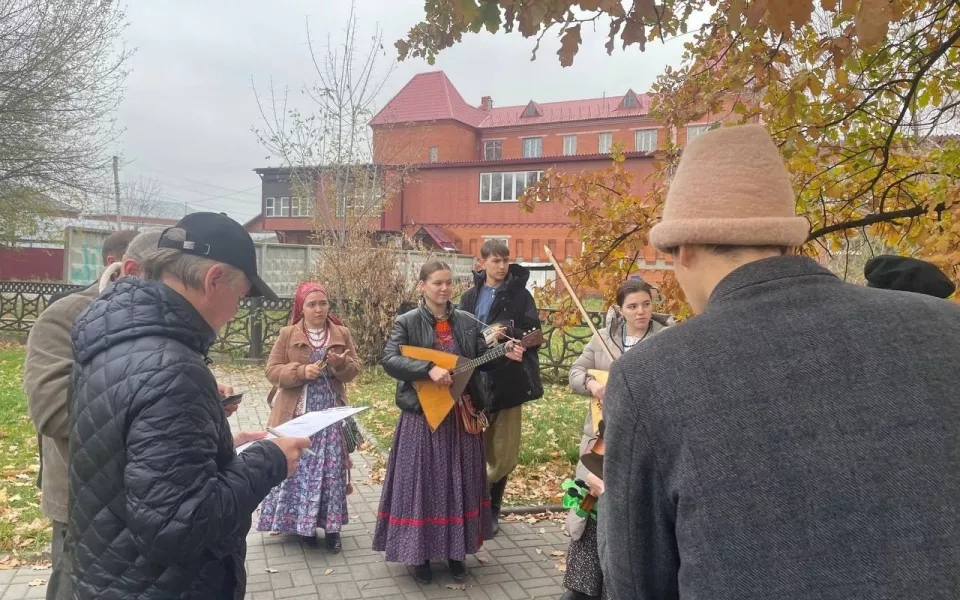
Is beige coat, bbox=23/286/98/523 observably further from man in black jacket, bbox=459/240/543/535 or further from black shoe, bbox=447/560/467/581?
man in black jacket, bbox=459/240/543/535

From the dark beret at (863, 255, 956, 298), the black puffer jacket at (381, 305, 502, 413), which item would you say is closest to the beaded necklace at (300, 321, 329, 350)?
the black puffer jacket at (381, 305, 502, 413)

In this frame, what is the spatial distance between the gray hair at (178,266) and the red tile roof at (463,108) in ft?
132

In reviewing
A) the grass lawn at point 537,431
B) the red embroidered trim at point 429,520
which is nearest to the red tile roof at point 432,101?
the grass lawn at point 537,431

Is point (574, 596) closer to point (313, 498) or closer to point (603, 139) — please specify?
point (313, 498)

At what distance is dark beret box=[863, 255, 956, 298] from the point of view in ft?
8.32

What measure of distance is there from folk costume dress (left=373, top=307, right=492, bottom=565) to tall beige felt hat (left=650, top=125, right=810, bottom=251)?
10.2 feet

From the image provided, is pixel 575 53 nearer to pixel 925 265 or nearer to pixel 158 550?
pixel 925 265

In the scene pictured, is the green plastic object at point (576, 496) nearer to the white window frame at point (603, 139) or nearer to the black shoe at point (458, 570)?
the black shoe at point (458, 570)

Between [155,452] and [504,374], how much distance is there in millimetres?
3678

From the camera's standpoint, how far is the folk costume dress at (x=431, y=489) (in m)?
4.21

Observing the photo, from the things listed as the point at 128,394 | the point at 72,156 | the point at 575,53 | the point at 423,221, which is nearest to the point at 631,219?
the point at 575,53

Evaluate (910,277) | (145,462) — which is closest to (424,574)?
(145,462)

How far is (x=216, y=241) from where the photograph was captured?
6.76ft

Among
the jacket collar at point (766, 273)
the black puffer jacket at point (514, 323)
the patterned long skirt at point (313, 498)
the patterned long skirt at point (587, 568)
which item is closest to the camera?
the jacket collar at point (766, 273)
